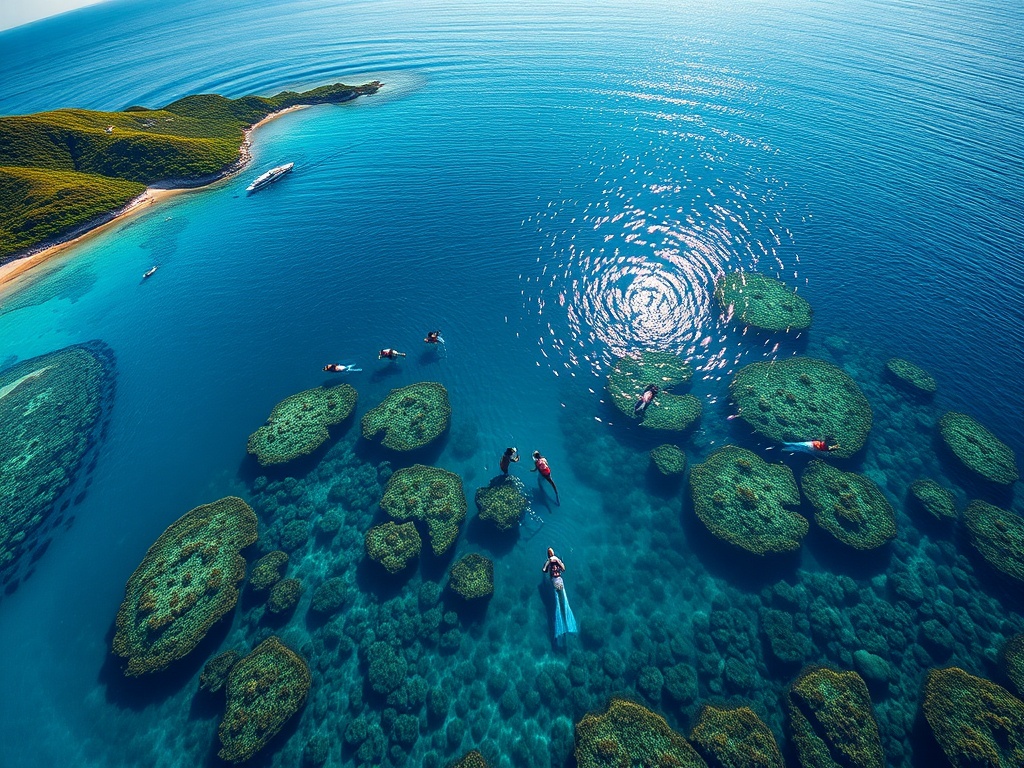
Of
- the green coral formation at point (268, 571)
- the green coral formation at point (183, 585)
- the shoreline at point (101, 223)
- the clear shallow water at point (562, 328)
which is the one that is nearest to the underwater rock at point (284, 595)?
the green coral formation at point (268, 571)

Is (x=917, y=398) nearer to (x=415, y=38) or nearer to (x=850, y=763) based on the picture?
(x=850, y=763)

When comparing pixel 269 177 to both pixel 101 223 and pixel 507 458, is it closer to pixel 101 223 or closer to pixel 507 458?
pixel 101 223

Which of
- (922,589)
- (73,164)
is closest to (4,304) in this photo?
(73,164)

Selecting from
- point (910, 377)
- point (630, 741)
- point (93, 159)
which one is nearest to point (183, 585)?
point (630, 741)

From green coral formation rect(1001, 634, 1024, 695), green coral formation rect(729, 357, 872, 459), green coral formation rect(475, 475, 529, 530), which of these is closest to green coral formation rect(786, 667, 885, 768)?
green coral formation rect(1001, 634, 1024, 695)

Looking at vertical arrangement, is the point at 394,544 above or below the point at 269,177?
below

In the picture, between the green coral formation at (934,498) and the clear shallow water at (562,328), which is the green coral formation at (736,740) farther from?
the green coral formation at (934,498)

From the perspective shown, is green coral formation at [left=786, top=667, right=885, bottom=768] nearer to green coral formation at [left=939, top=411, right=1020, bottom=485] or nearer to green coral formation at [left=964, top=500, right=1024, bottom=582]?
green coral formation at [left=964, top=500, right=1024, bottom=582]
